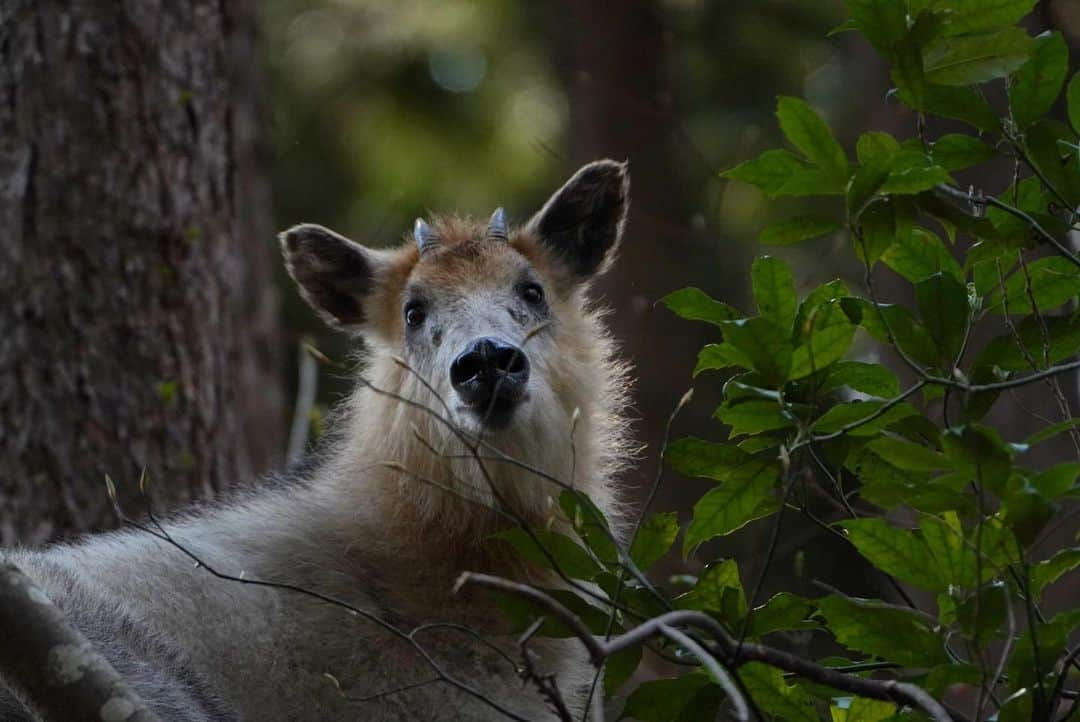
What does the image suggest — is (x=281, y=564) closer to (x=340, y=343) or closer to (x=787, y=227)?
(x=787, y=227)

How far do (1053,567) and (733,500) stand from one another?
0.87 meters

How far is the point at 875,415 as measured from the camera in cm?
384

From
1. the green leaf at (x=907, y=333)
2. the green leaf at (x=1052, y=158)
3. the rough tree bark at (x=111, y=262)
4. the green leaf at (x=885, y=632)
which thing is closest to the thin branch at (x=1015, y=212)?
the green leaf at (x=1052, y=158)

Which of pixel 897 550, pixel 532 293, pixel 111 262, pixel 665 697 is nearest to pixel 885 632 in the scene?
pixel 897 550

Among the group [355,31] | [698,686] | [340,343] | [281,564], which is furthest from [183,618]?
[340,343]

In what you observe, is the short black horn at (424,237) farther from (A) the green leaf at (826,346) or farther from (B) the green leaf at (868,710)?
(B) the green leaf at (868,710)

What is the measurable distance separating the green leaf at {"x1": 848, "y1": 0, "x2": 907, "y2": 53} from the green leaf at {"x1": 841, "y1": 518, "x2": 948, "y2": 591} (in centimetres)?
130

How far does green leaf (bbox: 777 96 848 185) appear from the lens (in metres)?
3.90

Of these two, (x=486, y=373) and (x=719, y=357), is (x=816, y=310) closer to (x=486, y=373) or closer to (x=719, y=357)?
(x=719, y=357)

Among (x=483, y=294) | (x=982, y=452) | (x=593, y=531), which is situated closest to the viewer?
(x=982, y=452)

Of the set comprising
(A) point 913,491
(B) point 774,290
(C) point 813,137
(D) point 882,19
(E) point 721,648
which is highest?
(D) point 882,19

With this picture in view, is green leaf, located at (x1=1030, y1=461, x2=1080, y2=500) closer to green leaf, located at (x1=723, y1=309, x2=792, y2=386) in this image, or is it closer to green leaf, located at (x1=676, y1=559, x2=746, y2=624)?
green leaf, located at (x1=723, y1=309, x2=792, y2=386)

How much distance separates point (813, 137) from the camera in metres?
3.91

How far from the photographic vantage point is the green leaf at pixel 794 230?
4156 millimetres
